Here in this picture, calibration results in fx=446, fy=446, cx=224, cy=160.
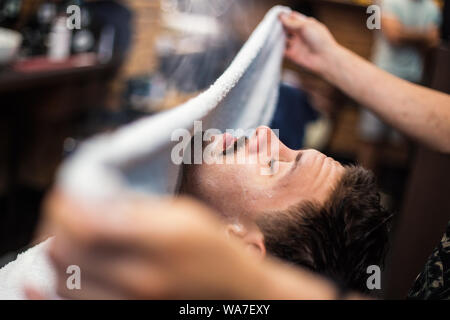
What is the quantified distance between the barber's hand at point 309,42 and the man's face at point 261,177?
1.58 ft

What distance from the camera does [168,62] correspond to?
3.50 meters

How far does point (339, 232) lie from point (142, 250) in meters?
0.50

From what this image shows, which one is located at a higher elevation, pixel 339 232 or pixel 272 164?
pixel 272 164

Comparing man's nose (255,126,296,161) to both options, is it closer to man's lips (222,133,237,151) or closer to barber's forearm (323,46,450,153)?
man's lips (222,133,237,151)

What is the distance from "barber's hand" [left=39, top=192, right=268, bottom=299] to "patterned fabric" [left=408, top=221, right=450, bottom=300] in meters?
0.50

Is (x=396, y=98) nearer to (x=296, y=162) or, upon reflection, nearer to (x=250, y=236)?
(x=296, y=162)

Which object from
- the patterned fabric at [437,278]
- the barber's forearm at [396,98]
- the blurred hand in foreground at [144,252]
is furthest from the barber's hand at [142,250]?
the barber's forearm at [396,98]

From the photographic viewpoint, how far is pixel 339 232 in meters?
0.77

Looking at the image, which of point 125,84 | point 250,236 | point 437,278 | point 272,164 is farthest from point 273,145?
point 125,84

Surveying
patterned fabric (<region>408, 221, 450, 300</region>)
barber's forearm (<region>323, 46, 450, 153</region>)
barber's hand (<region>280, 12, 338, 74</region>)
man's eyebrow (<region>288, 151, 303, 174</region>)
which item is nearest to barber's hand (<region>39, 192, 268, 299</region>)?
man's eyebrow (<region>288, 151, 303, 174</region>)

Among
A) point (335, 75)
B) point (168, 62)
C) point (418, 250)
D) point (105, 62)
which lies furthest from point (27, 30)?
point (418, 250)

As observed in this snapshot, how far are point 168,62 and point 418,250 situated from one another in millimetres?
2559

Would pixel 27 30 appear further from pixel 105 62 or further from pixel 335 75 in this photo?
pixel 335 75

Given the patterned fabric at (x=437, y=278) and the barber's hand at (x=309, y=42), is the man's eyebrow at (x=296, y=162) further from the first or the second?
the barber's hand at (x=309, y=42)
